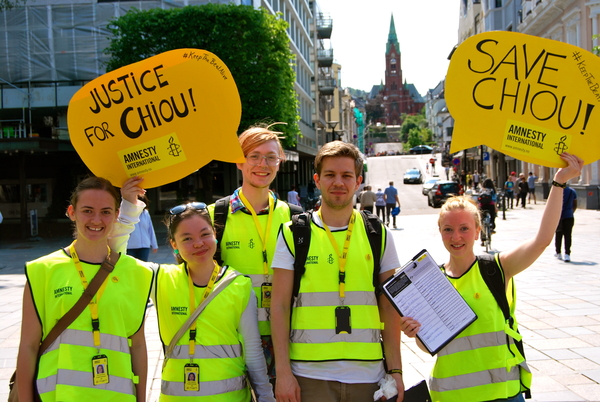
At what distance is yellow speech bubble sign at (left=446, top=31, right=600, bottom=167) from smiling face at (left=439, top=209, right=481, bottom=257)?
1.18ft

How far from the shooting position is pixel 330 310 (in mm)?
2676

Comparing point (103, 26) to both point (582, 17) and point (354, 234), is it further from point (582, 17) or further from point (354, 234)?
point (354, 234)

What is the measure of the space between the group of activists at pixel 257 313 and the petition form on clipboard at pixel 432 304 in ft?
0.24

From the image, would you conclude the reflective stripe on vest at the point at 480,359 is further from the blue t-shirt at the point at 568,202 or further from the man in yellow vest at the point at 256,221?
the blue t-shirt at the point at 568,202

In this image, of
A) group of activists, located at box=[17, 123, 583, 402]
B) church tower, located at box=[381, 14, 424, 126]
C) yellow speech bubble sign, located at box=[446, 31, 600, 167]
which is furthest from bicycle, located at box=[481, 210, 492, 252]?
church tower, located at box=[381, 14, 424, 126]

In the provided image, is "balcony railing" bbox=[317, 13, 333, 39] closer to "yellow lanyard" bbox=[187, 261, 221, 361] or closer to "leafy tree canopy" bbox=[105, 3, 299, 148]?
"leafy tree canopy" bbox=[105, 3, 299, 148]

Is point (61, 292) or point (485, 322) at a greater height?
point (61, 292)

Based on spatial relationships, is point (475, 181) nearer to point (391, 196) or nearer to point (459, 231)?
point (391, 196)

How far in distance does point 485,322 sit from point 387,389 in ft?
2.09

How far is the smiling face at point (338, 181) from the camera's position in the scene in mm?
2750

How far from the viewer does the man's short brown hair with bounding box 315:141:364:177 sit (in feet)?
9.10

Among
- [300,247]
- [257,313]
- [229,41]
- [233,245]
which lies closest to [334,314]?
[300,247]

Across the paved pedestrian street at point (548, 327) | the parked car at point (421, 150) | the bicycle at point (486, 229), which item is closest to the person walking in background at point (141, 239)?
the paved pedestrian street at point (548, 327)

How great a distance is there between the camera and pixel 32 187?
91.4 feet
